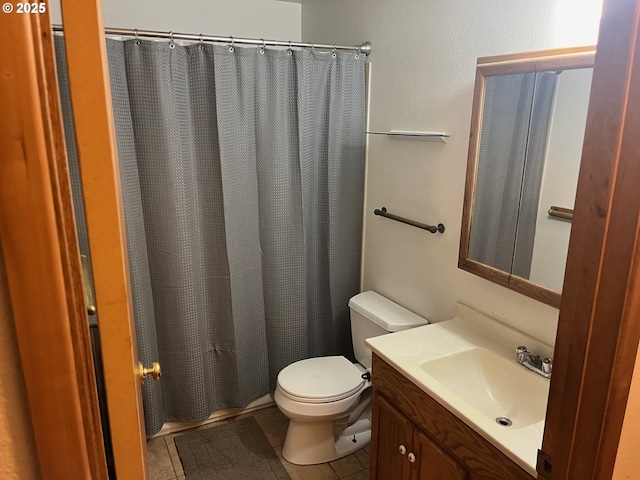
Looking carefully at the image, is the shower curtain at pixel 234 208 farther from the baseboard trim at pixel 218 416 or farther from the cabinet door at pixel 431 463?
the cabinet door at pixel 431 463

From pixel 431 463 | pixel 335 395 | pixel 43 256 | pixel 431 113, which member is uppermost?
pixel 431 113

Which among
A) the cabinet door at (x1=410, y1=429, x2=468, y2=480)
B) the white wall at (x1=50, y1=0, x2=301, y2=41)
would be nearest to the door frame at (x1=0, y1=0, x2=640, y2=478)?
the cabinet door at (x1=410, y1=429, x2=468, y2=480)

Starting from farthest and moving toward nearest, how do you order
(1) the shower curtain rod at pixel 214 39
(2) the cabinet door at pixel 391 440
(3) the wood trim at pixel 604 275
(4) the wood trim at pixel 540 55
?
(1) the shower curtain rod at pixel 214 39
(2) the cabinet door at pixel 391 440
(4) the wood trim at pixel 540 55
(3) the wood trim at pixel 604 275

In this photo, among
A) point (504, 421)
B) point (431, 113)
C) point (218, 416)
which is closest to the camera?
point (504, 421)

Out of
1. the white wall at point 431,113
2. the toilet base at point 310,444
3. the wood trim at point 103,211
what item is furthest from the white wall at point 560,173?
the wood trim at point 103,211

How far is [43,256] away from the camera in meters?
0.51

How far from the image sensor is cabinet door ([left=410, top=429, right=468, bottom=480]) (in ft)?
4.94

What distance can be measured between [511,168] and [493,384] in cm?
79

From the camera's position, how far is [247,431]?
8.57 feet

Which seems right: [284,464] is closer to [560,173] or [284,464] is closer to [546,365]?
[546,365]

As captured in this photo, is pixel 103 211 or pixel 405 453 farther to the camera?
pixel 405 453

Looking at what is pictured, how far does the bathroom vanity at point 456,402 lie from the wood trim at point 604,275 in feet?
1.37

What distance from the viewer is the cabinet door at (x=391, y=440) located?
1.75 metres

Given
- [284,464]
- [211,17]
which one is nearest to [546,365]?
[284,464]
